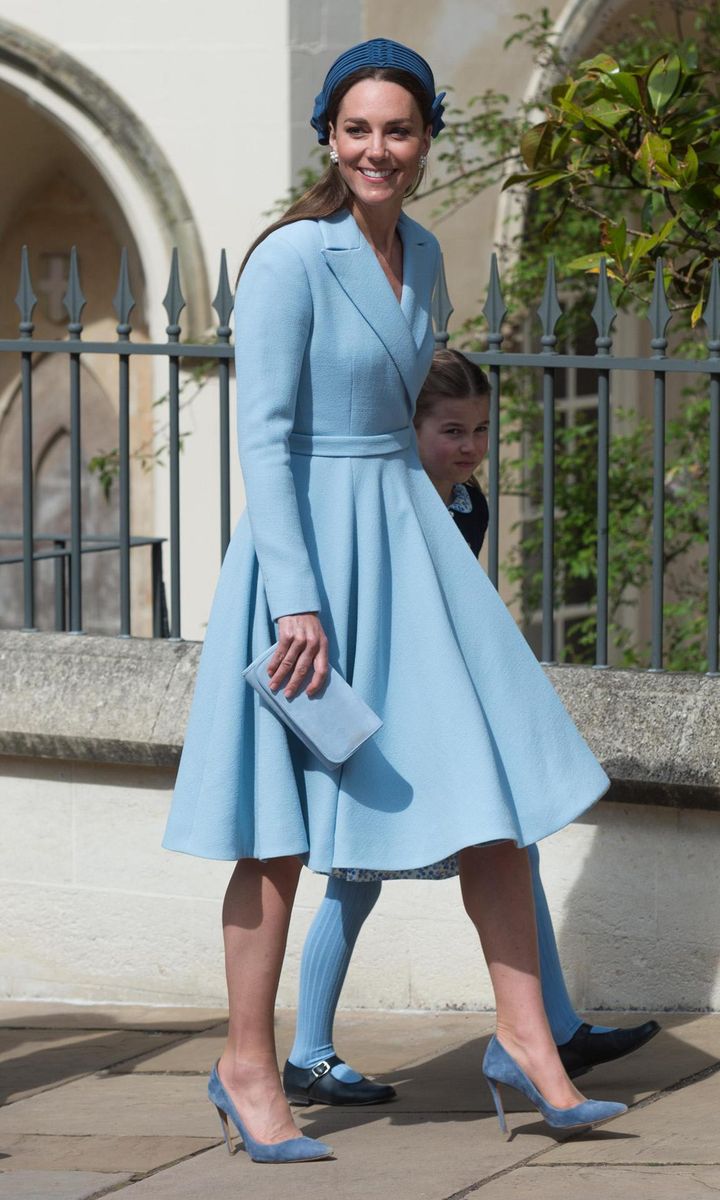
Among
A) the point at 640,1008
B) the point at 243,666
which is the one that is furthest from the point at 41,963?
the point at 243,666

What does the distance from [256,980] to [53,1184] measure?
1.46 feet

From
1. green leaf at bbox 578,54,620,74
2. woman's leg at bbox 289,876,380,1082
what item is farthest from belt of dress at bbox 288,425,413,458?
green leaf at bbox 578,54,620,74

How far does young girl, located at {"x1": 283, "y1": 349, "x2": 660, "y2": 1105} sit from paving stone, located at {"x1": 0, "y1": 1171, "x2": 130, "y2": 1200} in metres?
0.49

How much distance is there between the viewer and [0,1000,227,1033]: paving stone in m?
4.41

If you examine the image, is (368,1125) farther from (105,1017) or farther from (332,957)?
(105,1017)

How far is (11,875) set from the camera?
4.65 meters

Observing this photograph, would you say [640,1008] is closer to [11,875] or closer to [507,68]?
[11,875]

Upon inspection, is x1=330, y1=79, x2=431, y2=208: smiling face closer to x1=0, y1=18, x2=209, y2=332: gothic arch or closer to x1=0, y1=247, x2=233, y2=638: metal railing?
x1=0, y1=247, x2=233, y2=638: metal railing

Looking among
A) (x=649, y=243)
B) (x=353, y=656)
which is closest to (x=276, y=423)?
(x=353, y=656)

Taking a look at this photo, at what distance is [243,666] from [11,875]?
172 cm

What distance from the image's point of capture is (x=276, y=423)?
3072 millimetres

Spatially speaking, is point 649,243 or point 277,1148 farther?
point 649,243

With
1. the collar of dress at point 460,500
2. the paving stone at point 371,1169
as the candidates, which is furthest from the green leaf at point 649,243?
the paving stone at point 371,1169

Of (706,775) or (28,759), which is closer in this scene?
(706,775)
